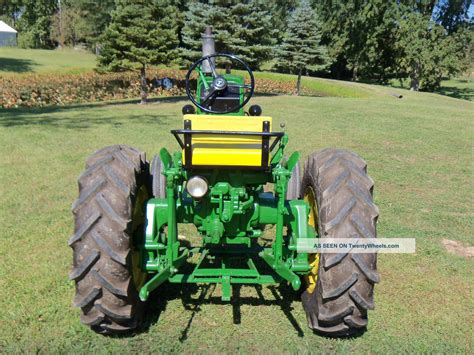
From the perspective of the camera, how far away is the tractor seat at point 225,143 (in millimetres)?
3182

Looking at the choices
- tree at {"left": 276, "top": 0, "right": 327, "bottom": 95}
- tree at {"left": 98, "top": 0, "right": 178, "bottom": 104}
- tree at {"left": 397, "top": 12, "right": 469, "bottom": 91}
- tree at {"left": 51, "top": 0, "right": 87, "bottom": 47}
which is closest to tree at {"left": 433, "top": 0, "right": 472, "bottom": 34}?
tree at {"left": 397, "top": 12, "right": 469, "bottom": 91}

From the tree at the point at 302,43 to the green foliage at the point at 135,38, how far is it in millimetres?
9330

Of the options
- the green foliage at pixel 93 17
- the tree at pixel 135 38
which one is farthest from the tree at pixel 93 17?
the tree at pixel 135 38

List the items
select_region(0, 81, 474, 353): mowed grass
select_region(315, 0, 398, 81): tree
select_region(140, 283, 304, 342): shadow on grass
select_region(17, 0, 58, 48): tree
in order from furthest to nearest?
select_region(17, 0, 58, 48): tree, select_region(315, 0, 398, 81): tree, select_region(140, 283, 304, 342): shadow on grass, select_region(0, 81, 474, 353): mowed grass

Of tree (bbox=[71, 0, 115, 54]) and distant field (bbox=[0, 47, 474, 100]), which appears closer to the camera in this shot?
distant field (bbox=[0, 47, 474, 100])

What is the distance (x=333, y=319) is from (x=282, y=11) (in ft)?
187

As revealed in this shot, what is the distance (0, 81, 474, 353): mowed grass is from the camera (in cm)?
352

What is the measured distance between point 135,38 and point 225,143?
17.7 m

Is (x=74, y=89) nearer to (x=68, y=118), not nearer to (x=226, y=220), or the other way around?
(x=68, y=118)

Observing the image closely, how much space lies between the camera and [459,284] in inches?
181

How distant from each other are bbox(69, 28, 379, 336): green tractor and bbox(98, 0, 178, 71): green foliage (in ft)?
54.6

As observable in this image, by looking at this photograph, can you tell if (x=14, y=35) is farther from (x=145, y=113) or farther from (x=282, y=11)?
(x=145, y=113)

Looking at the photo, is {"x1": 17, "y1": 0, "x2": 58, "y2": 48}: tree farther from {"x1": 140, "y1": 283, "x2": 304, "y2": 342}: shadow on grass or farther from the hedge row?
{"x1": 140, "y1": 283, "x2": 304, "y2": 342}: shadow on grass

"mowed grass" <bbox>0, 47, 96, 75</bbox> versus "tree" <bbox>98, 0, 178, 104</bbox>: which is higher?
"tree" <bbox>98, 0, 178, 104</bbox>
